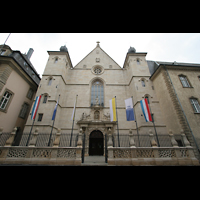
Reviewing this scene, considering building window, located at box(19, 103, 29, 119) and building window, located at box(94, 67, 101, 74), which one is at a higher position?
building window, located at box(94, 67, 101, 74)

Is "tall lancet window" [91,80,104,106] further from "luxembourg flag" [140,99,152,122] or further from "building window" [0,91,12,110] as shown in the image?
"building window" [0,91,12,110]

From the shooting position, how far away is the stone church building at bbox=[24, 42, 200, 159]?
1116 cm

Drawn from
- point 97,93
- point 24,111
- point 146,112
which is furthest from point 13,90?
point 146,112

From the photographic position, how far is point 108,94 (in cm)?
1577

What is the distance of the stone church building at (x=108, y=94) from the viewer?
36.6 feet

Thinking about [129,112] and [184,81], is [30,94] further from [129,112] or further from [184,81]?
[184,81]

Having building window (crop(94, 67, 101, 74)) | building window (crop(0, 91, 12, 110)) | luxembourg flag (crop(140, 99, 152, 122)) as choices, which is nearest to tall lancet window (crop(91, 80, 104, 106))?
building window (crop(94, 67, 101, 74))

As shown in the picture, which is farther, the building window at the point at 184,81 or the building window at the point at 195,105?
the building window at the point at 184,81

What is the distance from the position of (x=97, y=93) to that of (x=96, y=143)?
745 centimetres

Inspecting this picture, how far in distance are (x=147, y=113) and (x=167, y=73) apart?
6.96 meters

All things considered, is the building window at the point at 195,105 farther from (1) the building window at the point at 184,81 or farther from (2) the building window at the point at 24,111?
(2) the building window at the point at 24,111

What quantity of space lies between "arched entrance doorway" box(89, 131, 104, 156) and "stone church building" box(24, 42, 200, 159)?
4.8 inches

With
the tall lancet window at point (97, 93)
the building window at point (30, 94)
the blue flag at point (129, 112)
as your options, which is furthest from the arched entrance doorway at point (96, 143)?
the building window at point (30, 94)
